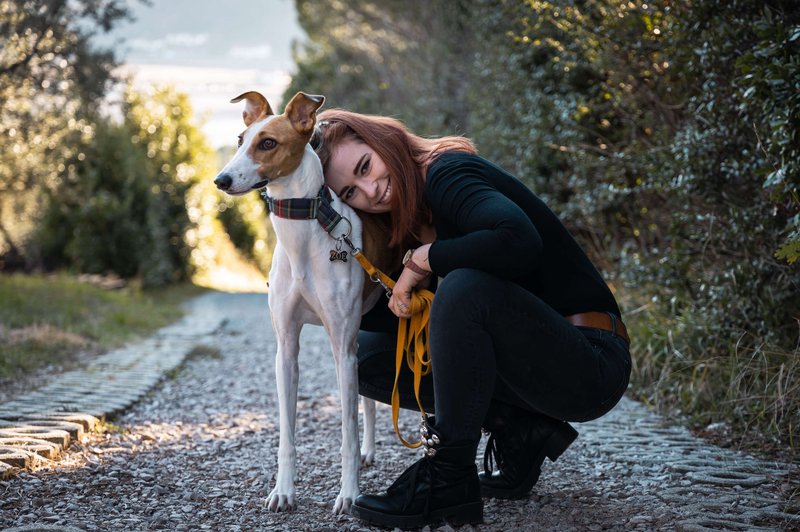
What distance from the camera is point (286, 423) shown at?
9.25 ft

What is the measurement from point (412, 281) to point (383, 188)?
355 millimetres

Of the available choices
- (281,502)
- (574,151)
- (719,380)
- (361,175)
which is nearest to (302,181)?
(361,175)

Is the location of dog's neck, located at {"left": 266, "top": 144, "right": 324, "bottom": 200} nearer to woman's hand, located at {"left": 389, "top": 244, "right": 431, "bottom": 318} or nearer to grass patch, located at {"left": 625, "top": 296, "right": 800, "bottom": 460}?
woman's hand, located at {"left": 389, "top": 244, "right": 431, "bottom": 318}

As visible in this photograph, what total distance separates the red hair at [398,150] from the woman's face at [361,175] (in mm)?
24

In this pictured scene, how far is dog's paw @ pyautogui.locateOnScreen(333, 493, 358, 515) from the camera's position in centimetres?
274

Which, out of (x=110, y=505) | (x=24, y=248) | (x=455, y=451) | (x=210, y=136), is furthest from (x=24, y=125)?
(x=455, y=451)

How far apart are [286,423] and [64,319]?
526 cm

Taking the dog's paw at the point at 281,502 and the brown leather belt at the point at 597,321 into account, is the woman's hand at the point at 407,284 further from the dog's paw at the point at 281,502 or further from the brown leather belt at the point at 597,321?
the dog's paw at the point at 281,502

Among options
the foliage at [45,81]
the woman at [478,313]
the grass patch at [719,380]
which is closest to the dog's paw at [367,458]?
the woman at [478,313]

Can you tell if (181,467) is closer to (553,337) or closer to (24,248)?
(553,337)

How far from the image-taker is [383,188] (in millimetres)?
2781

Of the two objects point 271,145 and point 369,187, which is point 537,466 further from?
point 271,145

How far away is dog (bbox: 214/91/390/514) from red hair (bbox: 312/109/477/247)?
0.13m

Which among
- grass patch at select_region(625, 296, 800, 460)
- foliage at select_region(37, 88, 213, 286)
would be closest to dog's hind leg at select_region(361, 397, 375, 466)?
grass patch at select_region(625, 296, 800, 460)
